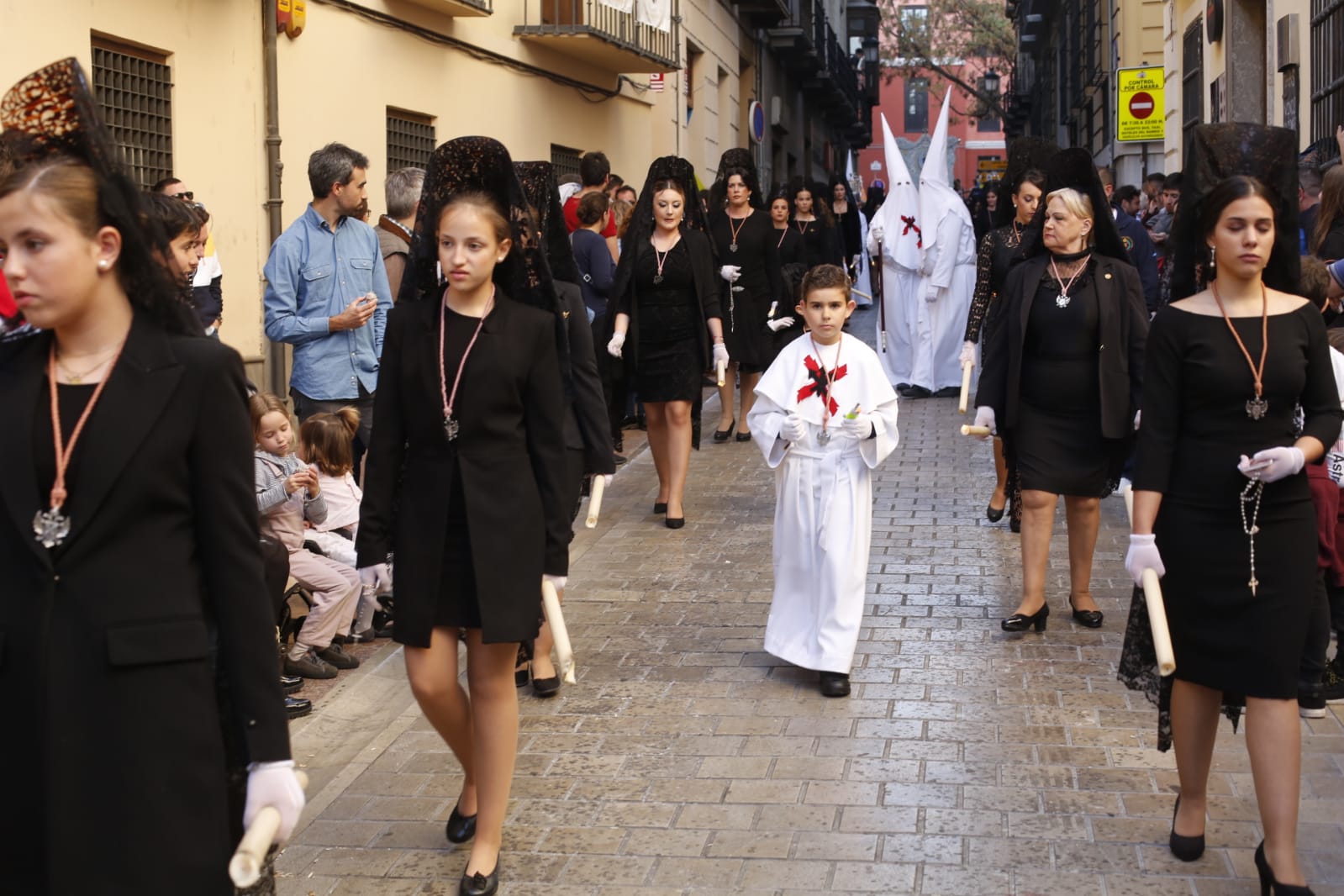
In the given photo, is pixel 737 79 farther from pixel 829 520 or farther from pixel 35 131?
pixel 35 131

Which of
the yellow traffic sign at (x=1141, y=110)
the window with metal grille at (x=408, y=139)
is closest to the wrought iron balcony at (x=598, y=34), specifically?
the window with metal grille at (x=408, y=139)

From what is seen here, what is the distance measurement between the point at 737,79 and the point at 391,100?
1747cm

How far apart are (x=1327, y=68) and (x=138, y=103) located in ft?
31.9

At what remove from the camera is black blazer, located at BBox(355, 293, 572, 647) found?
463cm

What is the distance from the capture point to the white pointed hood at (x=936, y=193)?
15.9 metres

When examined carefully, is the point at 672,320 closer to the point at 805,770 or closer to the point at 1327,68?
the point at 805,770

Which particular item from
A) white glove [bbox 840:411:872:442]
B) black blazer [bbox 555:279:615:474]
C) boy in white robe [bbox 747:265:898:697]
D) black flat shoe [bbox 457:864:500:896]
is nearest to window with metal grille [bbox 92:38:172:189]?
black blazer [bbox 555:279:615:474]

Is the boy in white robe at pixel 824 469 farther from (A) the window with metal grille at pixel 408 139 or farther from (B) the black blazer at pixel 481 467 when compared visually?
(A) the window with metal grille at pixel 408 139

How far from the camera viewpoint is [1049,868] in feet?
15.6

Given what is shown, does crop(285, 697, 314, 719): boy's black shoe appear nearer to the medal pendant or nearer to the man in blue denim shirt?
the man in blue denim shirt

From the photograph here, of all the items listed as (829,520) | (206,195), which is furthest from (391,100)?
(829,520)

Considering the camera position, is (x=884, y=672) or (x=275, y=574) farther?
(x=884, y=672)

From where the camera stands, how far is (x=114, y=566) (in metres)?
2.79

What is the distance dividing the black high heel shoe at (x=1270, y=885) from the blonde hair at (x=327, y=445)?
4.33 m
